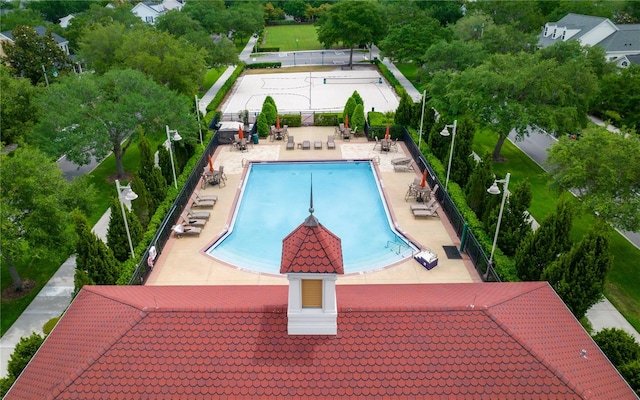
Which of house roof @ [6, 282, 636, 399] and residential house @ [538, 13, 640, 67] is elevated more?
residential house @ [538, 13, 640, 67]

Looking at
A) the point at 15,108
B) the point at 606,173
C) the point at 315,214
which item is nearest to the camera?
the point at 606,173

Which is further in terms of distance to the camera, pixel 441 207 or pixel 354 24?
pixel 354 24

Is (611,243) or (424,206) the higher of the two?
(424,206)

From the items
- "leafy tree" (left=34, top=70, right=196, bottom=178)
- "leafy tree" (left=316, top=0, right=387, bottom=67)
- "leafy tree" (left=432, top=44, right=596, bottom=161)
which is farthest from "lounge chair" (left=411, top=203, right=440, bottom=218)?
"leafy tree" (left=316, top=0, right=387, bottom=67)

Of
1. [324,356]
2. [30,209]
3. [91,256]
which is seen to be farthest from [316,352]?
[30,209]

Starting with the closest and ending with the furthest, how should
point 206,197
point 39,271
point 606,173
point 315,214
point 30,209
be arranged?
point 30,209 → point 606,173 → point 39,271 → point 206,197 → point 315,214

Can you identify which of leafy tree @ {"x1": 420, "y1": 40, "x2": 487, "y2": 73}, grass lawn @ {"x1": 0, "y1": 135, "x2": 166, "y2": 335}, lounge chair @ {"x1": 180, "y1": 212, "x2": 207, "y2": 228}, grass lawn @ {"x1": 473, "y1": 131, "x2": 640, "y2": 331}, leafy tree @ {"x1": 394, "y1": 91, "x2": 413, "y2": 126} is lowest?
grass lawn @ {"x1": 0, "y1": 135, "x2": 166, "y2": 335}

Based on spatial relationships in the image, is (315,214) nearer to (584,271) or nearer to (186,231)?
(186,231)

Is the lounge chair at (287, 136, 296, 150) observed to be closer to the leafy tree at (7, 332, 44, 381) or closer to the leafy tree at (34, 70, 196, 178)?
the leafy tree at (34, 70, 196, 178)
